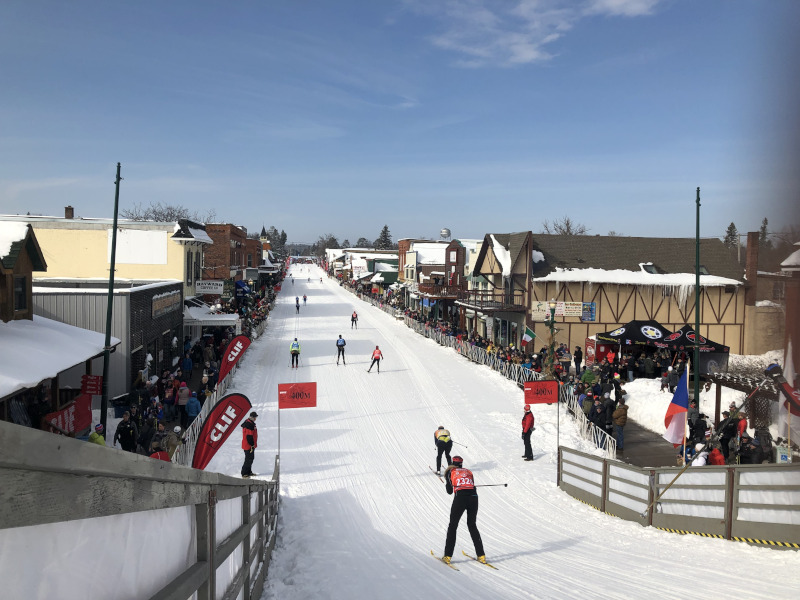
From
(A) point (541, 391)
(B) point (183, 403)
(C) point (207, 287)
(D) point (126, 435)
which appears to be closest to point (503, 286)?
(C) point (207, 287)

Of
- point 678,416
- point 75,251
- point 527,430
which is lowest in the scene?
point 527,430

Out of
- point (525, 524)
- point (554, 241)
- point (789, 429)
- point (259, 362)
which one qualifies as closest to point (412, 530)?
point (525, 524)

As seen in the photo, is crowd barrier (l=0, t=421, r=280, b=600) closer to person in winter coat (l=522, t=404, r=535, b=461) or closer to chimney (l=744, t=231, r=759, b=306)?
chimney (l=744, t=231, r=759, b=306)

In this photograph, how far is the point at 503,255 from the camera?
114 feet

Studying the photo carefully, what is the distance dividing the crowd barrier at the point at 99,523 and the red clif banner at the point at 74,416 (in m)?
11.0

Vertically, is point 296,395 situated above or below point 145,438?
above

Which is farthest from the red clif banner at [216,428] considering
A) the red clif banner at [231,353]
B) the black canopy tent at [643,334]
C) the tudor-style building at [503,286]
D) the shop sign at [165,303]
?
the tudor-style building at [503,286]

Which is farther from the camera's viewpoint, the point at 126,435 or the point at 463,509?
the point at 126,435

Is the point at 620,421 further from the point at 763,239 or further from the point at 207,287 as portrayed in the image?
the point at 207,287

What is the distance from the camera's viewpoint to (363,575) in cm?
732

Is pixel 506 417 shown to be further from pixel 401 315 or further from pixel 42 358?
pixel 401 315

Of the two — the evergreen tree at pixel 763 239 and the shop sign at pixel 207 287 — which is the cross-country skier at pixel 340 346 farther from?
the evergreen tree at pixel 763 239

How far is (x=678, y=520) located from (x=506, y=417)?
380 inches

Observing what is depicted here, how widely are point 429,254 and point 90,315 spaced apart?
4239 cm
